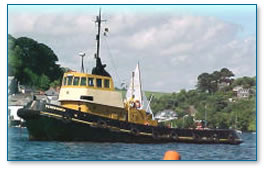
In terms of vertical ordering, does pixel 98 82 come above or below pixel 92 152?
above

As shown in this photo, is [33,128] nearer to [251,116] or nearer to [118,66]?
[118,66]

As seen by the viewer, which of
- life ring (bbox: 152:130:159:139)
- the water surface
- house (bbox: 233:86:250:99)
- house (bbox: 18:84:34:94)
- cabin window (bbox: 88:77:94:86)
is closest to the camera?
the water surface

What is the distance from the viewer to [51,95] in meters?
12.6

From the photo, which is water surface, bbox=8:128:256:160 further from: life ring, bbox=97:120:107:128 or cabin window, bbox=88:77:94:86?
cabin window, bbox=88:77:94:86

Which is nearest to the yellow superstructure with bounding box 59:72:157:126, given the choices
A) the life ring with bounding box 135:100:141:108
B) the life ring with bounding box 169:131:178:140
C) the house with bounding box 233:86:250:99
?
the life ring with bounding box 135:100:141:108

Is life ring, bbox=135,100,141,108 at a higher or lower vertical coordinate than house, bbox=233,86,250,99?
lower

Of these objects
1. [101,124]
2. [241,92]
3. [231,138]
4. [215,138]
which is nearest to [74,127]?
[101,124]

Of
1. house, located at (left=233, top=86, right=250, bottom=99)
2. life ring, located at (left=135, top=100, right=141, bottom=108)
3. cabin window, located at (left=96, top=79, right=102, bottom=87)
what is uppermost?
cabin window, located at (left=96, top=79, right=102, bottom=87)

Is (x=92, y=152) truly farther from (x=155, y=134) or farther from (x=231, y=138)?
(x=231, y=138)

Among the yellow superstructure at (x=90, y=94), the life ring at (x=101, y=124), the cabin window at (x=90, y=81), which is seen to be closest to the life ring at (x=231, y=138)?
the yellow superstructure at (x=90, y=94)

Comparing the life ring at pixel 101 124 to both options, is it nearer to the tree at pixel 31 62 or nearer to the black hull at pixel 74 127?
the black hull at pixel 74 127

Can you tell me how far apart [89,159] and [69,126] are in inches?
127

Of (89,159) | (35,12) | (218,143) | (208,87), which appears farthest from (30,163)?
(218,143)
